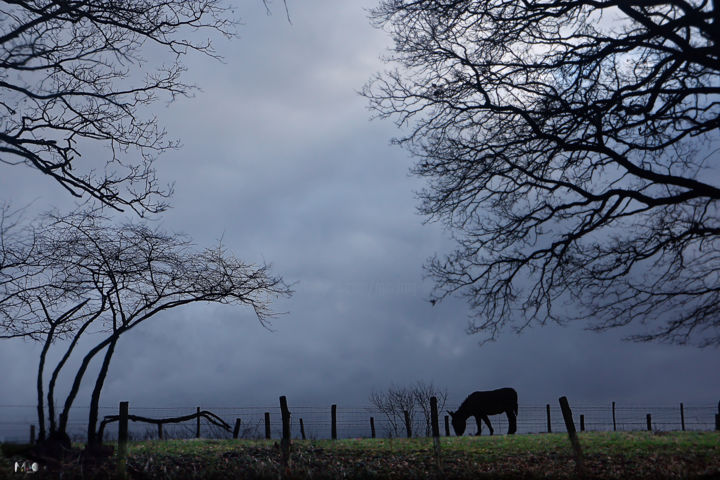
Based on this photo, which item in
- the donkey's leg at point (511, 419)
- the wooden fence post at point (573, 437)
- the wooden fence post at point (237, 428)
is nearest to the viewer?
the wooden fence post at point (573, 437)

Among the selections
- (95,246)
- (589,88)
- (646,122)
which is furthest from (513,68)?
(95,246)

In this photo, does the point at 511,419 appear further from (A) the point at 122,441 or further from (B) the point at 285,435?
(A) the point at 122,441

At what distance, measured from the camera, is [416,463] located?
13.5 m

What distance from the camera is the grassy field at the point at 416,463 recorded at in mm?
11609

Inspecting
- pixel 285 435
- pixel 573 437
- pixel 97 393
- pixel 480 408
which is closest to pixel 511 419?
pixel 480 408

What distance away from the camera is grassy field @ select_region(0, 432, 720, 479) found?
1161 centimetres

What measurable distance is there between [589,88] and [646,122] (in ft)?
5.14

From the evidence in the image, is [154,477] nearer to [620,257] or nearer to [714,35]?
[620,257]

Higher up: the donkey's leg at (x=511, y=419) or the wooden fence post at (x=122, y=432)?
the wooden fence post at (x=122, y=432)

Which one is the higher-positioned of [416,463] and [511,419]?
[416,463]

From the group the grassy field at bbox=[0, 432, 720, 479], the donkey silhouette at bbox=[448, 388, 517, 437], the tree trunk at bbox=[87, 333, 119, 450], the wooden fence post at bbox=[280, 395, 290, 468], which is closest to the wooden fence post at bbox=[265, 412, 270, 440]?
the tree trunk at bbox=[87, 333, 119, 450]

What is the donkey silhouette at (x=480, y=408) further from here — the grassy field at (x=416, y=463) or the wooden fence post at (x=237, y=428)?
the grassy field at (x=416, y=463)

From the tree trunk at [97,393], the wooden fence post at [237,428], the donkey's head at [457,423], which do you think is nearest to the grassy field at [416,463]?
the tree trunk at [97,393]

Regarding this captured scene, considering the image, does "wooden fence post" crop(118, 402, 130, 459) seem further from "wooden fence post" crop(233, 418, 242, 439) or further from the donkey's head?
the donkey's head
